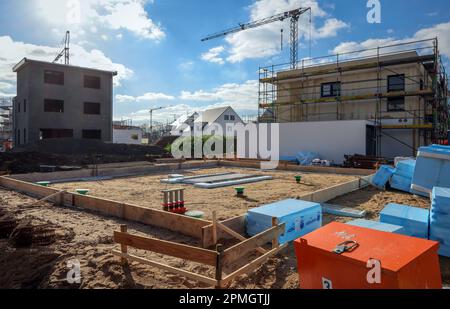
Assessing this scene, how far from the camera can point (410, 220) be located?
5.23 m

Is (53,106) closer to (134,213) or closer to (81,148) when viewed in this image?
(81,148)

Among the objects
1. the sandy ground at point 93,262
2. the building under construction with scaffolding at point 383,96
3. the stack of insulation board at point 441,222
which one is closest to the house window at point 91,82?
the building under construction with scaffolding at point 383,96

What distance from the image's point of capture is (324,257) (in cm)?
302

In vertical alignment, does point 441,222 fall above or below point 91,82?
below

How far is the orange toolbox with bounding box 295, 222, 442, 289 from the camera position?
8.64 ft

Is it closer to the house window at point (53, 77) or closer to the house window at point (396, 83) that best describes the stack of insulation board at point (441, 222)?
the house window at point (396, 83)

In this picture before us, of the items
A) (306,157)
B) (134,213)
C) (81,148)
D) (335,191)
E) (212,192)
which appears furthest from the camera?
(81,148)

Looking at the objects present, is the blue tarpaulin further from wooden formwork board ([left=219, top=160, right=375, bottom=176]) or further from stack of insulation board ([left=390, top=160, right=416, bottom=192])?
stack of insulation board ([left=390, top=160, right=416, bottom=192])

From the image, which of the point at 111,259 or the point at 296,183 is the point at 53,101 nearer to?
the point at 296,183

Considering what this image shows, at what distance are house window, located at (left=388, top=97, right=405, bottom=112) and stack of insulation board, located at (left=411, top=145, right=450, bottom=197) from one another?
11.8 metres

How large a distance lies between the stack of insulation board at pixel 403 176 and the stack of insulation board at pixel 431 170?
2.15ft

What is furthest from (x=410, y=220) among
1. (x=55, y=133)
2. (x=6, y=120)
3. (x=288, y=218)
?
(x=6, y=120)

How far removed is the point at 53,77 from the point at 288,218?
2816 centimetres
